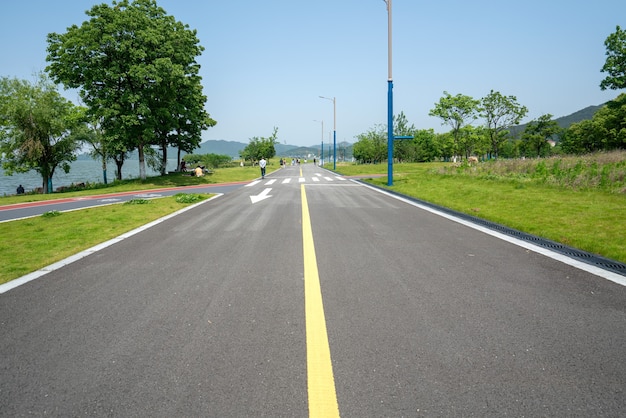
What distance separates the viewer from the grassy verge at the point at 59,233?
5215mm

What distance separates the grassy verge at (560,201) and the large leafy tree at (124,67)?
65.5ft

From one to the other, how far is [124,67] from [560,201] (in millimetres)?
27808

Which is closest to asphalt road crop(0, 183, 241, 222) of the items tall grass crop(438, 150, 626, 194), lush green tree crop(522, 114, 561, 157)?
tall grass crop(438, 150, 626, 194)

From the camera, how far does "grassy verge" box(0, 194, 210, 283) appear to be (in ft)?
17.1

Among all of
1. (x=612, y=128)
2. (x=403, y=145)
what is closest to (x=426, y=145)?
(x=403, y=145)

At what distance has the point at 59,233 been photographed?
7.29m

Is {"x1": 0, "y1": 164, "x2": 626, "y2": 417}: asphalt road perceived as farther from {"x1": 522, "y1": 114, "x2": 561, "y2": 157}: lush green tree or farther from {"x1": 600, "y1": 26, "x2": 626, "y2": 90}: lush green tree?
{"x1": 522, "y1": 114, "x2": 561, "y2": 157}: lush green tree

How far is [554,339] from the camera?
2725 millimetres

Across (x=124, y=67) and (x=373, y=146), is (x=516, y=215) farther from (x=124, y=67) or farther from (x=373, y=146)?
(x=373, y=146)

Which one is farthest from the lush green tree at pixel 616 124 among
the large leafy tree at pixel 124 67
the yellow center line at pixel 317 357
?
the yellow center line at pixel 317 357

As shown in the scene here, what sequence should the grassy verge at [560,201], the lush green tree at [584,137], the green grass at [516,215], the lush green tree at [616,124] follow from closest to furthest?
the green grass at [516,215] < the grassy verge at [560,201] < the lush green tree at [616,124] < the lush green tree at [584,137]

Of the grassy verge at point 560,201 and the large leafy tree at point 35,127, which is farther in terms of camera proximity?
the large leafy tree at point 35,127

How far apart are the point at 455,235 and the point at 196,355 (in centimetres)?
572

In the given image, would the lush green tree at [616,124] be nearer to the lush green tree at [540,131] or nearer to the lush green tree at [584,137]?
the lush green tree at [584,137]
